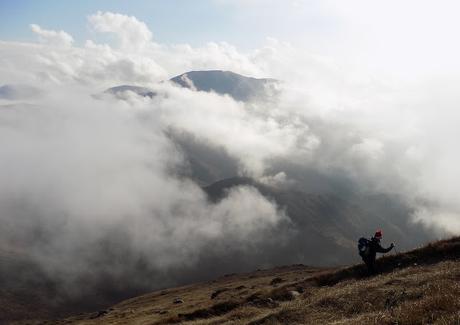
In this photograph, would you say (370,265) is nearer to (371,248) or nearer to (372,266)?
(372,266)

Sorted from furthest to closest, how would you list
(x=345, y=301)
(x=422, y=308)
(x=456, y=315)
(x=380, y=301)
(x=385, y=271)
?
(x=385, y=271), (x=345, y=301), (x=380, y=301), (x=422, y=308), (x=456, y=315)

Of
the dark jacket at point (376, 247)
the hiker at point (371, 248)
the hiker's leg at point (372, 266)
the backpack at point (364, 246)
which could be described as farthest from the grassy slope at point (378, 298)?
the backpack at point (364, 246)

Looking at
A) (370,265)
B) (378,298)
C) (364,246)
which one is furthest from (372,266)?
(378,298)

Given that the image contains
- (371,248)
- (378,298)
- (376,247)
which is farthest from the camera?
(371,248)

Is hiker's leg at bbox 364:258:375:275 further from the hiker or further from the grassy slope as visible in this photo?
the grassy slope

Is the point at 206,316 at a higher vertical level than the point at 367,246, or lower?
lower

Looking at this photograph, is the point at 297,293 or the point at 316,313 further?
the point at 297,293

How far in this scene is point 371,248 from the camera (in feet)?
139

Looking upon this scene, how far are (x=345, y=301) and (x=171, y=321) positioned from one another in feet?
86.0

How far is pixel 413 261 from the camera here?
1802 inches

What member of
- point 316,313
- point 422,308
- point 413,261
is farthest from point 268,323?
point 413,261

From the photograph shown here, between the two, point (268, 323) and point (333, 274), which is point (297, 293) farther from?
point (268, 323)

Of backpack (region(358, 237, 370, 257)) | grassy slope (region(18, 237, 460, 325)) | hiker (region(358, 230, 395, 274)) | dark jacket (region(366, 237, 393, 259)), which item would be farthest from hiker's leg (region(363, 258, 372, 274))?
dark jacket (region(366, 237, 393, 259))

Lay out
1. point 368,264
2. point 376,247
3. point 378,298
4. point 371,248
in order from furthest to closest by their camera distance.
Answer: point 368,264 → point 371,248 → point 376,247 → point 378,298
